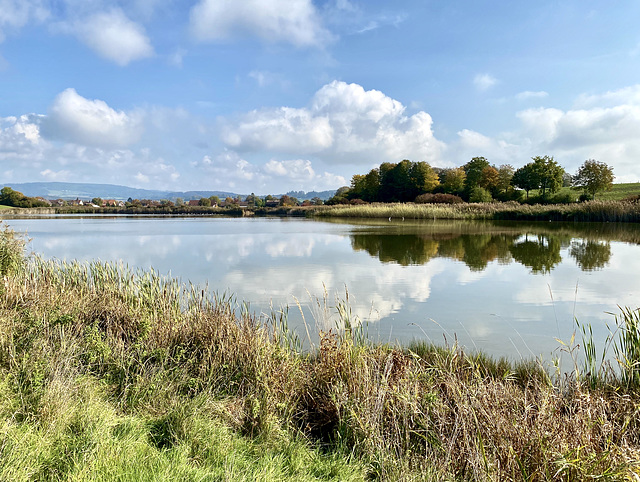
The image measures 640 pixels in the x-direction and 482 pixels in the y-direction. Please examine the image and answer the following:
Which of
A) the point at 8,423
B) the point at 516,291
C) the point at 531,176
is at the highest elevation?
the point at 531,176

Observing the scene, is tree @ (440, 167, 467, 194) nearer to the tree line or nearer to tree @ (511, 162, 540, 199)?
the tree line

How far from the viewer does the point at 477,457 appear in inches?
99.3

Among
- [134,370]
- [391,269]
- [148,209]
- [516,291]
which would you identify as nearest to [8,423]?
[134,370]

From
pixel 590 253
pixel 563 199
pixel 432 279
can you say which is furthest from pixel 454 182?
pixel 432 279

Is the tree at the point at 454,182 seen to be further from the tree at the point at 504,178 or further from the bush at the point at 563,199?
the bush at the point at 563,199

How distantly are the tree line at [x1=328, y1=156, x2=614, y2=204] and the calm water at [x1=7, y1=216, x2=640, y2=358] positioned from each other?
2853 centimetres

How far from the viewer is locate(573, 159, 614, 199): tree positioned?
42.8 m

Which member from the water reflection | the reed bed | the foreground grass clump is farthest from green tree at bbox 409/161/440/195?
the foreground grass clump

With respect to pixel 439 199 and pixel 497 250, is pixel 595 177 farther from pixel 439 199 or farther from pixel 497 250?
pixel 497 250

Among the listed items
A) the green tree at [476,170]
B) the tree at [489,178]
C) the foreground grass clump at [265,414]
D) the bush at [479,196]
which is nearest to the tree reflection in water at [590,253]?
the foreground grass clump at [265,414]

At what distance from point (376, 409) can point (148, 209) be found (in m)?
70.6

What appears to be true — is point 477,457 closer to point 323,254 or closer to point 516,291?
point 516,291

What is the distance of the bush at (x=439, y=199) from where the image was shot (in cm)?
4456

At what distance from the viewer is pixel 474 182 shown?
164 feet
